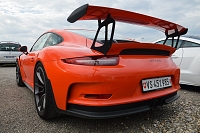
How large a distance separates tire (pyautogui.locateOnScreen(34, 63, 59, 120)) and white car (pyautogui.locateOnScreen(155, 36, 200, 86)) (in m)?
2.90

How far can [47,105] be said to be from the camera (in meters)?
1.96

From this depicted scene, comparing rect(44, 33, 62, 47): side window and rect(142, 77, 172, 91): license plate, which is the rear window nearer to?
rect(44, 33, 62, 47): side window

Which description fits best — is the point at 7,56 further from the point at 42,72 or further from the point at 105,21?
the point at 105,21

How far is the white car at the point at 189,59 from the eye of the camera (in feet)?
11.5

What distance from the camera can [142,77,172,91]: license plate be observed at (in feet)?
5.93

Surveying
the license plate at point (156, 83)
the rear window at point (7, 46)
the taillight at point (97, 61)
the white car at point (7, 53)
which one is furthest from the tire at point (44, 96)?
the rear window at point (7, 46)

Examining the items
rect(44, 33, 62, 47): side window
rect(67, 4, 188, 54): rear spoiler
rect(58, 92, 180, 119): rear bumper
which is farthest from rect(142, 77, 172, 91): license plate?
rect(44, 33, 62, 47): side window

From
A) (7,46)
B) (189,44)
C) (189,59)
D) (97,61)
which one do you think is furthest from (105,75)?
(7,46)

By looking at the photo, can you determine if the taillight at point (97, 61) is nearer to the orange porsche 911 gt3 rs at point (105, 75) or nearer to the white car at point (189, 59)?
the orange porsche 911 gt3 rs at point (105, 75)

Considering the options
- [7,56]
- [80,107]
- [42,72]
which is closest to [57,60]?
[42,72]

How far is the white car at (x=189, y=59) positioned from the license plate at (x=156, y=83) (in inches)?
70.3

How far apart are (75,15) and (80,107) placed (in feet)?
2.94

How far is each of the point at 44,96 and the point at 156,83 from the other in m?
1.35

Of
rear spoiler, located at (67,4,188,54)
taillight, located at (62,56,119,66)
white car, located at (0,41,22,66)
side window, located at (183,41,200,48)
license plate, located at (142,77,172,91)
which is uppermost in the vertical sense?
rear spoiler, located at (67,4,188,54)
